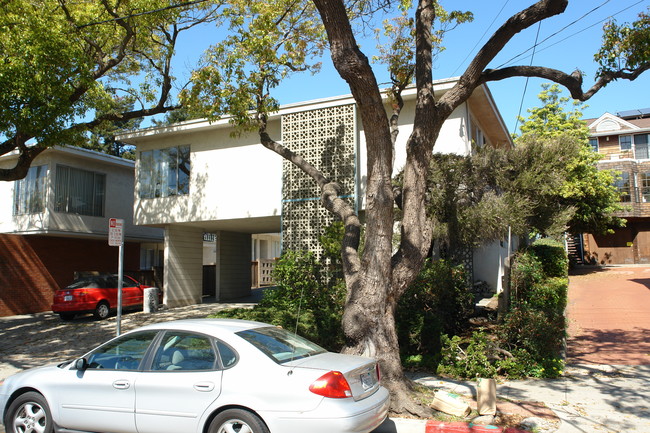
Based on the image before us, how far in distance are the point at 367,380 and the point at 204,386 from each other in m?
1.65

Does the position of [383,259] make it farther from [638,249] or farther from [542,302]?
[638,249]

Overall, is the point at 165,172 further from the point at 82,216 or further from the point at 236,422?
the point at 236,422

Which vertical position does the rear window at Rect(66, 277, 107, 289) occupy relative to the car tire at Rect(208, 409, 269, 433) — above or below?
above

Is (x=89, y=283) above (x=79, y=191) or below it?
below

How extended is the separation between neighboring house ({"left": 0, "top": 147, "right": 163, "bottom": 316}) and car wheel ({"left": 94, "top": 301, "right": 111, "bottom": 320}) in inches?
168

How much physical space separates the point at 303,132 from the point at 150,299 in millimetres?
7541

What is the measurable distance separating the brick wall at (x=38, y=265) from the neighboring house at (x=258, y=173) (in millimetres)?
4205

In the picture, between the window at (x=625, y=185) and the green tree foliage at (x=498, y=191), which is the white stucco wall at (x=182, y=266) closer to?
the green tree foliage at (x=498, y=191)

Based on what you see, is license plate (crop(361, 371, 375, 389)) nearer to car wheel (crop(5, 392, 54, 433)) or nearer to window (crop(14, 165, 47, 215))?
car wheel (crop(5, 392, 54, 433))

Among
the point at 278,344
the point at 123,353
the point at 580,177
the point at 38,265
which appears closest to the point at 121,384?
the point at 123,353

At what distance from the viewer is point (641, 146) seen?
34562 millimetres

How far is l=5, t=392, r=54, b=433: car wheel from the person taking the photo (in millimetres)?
5680

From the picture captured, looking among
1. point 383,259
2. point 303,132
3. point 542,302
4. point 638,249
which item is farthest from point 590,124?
point 383,259

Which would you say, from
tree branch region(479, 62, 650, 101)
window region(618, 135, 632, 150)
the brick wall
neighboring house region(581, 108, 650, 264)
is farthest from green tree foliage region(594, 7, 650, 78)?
window region(618, 135, 632, 150)
